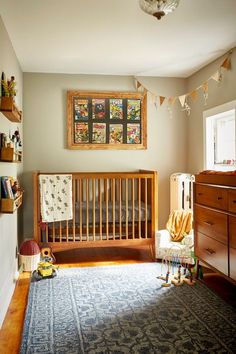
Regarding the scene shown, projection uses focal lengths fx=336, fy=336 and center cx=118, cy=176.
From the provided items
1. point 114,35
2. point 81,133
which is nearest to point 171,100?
point 81,133

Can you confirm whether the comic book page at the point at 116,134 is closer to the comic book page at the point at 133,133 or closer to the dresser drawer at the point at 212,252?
the comic book page at the point at 133,133

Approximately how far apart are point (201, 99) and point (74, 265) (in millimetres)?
2422

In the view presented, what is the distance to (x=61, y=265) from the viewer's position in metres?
3.56

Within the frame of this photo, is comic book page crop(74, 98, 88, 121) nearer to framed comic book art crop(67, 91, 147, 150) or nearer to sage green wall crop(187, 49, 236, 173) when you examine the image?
framed comic book art crop(67, 91, 147, 150)

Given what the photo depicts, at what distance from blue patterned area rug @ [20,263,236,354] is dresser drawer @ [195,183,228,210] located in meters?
0.72


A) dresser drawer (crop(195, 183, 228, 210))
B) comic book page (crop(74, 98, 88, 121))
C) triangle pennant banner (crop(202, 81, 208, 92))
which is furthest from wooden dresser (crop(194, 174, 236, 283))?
comic book page (crop(74, 98, 88, 121))

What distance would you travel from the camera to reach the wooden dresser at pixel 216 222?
7.99 feet

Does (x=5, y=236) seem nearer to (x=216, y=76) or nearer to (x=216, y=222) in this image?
(x=216, y=222)

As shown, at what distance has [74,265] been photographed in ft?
11.7

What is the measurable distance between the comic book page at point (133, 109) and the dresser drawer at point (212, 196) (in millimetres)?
1642

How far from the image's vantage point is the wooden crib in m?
3.56

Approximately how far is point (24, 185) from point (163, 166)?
1.82m

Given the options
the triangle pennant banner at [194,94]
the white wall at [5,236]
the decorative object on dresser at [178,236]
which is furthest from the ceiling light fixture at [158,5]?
the decorative object on dresser at [178,236]

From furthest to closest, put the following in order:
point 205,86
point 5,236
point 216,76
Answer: point 205,86
point 216,76
point 5,236
